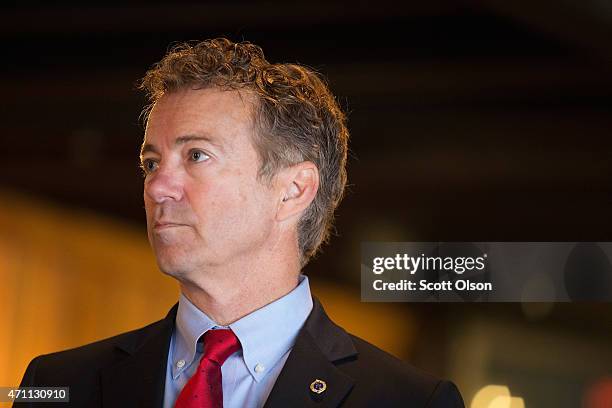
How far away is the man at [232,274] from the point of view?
209 centimetres

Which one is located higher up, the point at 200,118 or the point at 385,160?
the point at 385,160

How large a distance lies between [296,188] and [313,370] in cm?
40

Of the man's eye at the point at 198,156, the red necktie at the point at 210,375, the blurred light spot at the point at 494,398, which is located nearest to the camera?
the red necktie at the point at 210,375

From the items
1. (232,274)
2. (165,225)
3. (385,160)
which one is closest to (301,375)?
(232,274)

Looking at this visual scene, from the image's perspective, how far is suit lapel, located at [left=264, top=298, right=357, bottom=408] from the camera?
2.03 m

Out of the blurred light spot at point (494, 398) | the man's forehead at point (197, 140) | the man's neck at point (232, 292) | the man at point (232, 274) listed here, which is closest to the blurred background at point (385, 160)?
the blurred light spot at point (494, 398)

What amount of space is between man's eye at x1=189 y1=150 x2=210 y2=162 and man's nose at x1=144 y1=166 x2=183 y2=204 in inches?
1.7

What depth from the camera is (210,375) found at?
206 centimetres

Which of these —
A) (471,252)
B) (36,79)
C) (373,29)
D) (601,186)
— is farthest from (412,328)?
(36,79)

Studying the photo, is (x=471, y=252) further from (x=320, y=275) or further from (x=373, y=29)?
(x=373, y=29)

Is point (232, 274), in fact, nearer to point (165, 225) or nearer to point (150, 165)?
point (165, 225)

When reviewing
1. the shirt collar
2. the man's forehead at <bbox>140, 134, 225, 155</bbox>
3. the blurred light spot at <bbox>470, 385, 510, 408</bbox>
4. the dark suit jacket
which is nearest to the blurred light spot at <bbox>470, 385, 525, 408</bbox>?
the blurred light spot at <bbox>470, 385, 510, 408</bbox>

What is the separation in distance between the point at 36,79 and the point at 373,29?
44.0 inches

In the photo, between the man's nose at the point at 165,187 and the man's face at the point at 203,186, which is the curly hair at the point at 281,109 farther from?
the man's nose at the point at 165,187
